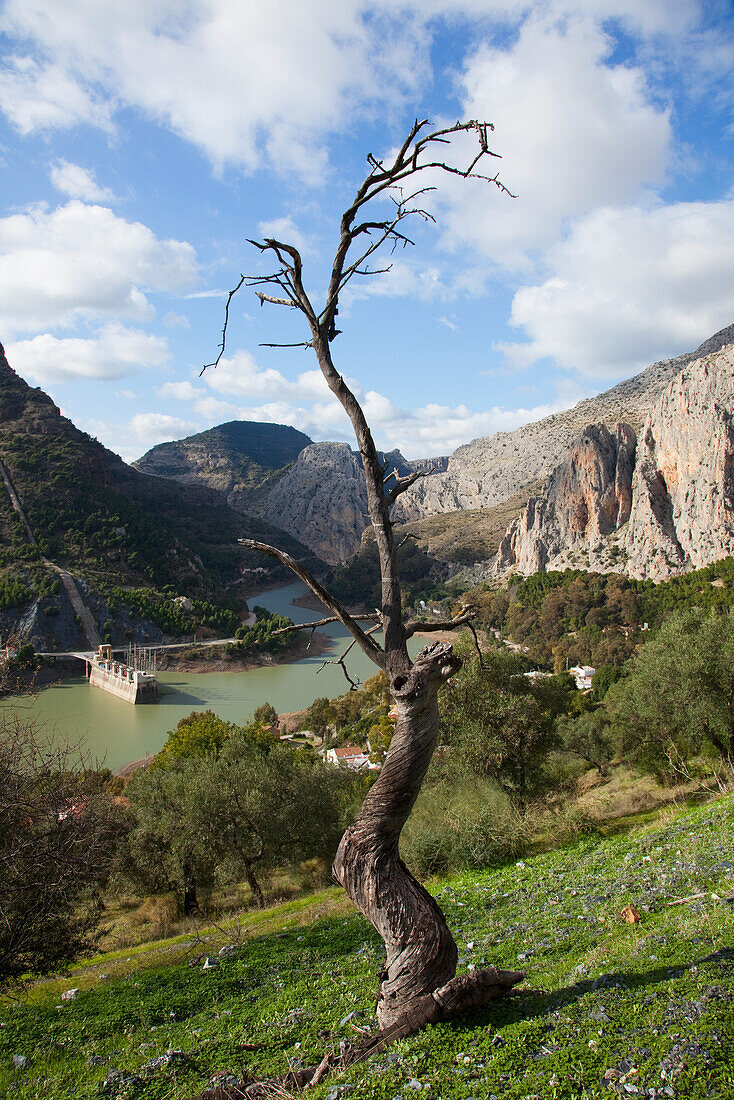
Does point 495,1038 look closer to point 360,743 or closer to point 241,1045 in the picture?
point 241,1045

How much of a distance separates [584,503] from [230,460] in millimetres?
101938

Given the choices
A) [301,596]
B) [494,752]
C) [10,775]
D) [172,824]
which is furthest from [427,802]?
[301,596]

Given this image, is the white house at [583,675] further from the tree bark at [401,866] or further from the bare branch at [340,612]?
the bare branch at [340,612]

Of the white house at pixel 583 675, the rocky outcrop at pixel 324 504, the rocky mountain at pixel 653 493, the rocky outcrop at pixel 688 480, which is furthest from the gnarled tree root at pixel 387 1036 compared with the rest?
the rocky outcrop at pixel 324 504

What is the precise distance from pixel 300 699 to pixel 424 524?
70.4m

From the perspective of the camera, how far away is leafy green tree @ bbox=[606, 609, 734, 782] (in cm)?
1073

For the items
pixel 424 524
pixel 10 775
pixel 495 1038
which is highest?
pixel 424 524

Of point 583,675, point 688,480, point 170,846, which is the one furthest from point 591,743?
point 688,480

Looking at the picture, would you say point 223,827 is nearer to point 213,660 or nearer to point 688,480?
point 213,660

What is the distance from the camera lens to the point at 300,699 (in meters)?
44.4

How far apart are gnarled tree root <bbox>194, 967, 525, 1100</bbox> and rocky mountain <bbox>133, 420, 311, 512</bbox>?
A: 12716cm

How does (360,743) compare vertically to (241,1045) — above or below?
below

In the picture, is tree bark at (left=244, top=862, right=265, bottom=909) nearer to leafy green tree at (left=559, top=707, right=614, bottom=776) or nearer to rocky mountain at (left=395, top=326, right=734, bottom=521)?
leafy green tree at (left=559, top=707, right=614, bottom=776)

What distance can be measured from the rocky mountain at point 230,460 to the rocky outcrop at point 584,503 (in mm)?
72135
